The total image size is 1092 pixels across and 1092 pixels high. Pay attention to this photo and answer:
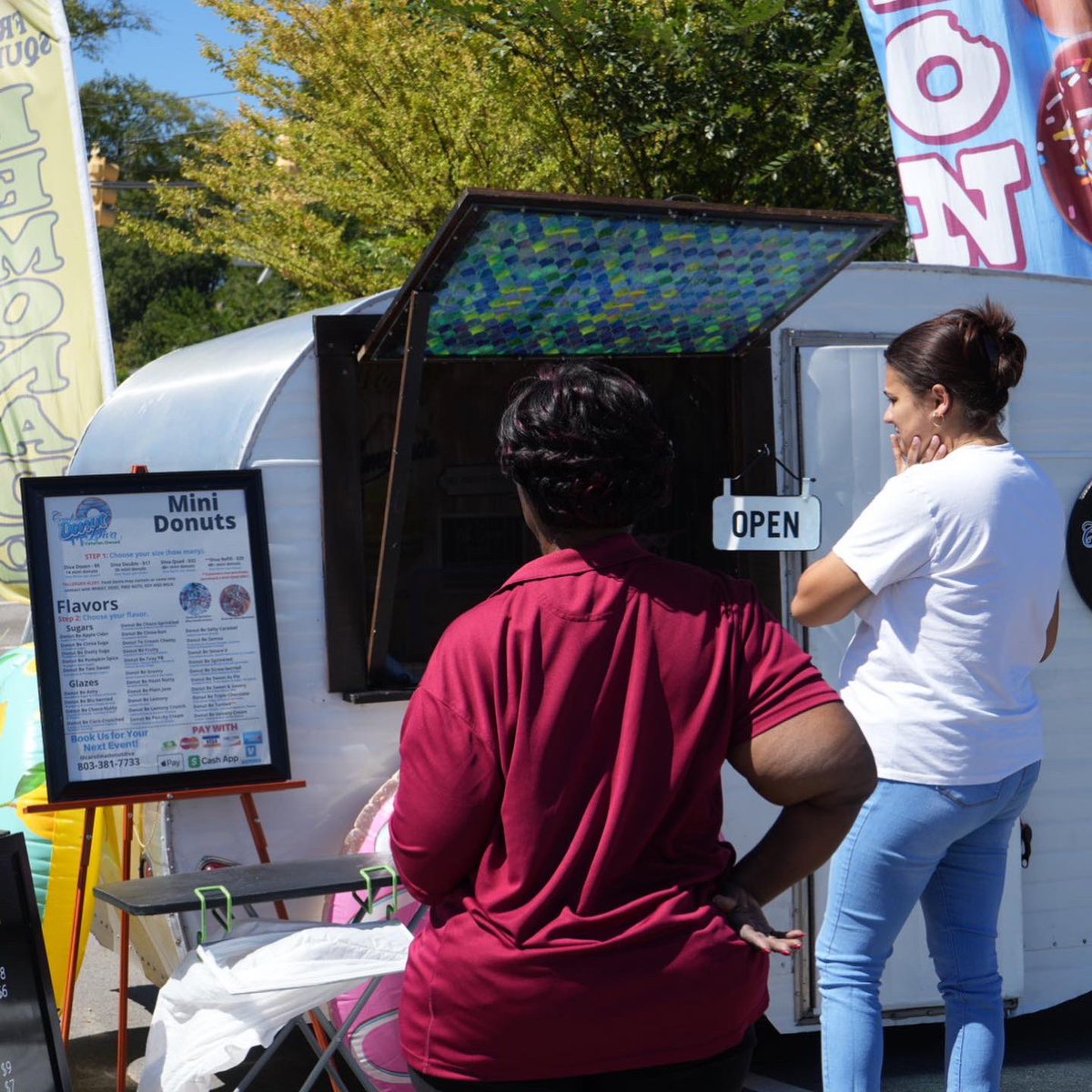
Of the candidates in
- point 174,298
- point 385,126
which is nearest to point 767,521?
point 385,126

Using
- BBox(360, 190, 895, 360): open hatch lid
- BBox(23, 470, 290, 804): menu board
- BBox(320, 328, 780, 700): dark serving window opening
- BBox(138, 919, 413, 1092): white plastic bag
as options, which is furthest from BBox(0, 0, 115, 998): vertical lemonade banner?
BBox(138, 919, 413, 1092): white plastic bag

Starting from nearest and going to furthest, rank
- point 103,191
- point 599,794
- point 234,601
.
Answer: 1. point 599,794
2. point 234,601
3. point 103,191

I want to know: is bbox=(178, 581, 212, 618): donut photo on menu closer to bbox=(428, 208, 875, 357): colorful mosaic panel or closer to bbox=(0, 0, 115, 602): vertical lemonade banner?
bbox=(428, 208, 875, 357): colorful mosaic panel

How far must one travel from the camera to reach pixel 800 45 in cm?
921

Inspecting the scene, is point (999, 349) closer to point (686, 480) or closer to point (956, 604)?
point (956, 604)

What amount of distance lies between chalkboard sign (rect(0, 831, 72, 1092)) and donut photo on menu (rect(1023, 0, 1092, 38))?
185 inches

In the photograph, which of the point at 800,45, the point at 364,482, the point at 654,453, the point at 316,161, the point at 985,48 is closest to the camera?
the point at 654,453

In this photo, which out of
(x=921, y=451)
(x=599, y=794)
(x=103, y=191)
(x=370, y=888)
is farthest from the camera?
(x=103, y=191)

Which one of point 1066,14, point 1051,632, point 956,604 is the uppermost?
point 1066,14

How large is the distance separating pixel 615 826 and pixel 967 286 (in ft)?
9.99

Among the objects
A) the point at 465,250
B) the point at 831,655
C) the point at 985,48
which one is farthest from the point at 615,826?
the point at 985,48

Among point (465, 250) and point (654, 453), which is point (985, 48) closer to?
point (465, 250)

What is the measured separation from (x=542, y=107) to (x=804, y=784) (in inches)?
337

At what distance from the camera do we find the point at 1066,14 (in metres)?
5.77
